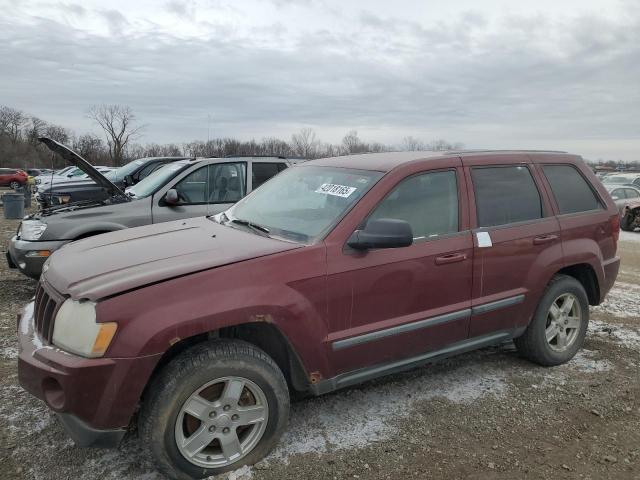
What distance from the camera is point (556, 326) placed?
14.0ft

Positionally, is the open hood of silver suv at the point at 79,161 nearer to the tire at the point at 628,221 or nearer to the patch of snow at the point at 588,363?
the patch of snow at the point at 588,363

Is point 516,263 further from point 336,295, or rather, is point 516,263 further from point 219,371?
point 219,371

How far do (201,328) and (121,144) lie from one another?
72618 mm

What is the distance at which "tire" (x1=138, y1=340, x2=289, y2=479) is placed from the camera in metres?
2.55

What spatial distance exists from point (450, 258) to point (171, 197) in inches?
156

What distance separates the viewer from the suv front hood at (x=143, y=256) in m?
2.58

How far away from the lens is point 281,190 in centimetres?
396

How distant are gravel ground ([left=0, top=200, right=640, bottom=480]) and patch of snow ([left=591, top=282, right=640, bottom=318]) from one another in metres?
1.54

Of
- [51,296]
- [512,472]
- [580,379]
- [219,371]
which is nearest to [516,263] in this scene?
[580,379]

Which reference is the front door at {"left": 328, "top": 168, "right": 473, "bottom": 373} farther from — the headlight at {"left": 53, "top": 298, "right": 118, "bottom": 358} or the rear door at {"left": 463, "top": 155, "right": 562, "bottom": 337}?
the headlight at {"left": 53, "top": 298, "right": 118, "bottom": 358}

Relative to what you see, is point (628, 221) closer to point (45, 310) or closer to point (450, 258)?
point (450, 258)

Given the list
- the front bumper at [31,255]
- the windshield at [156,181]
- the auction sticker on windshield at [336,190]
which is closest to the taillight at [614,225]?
the auction sticker on windshield at [336,190]

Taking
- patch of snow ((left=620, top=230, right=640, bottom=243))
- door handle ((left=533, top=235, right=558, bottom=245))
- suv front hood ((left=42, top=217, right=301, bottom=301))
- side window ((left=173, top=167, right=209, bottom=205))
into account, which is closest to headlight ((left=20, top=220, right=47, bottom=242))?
side window ((left=173, top=167, right=209, bottom=205))

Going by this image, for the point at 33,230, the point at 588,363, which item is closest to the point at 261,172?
the point at 33,230
